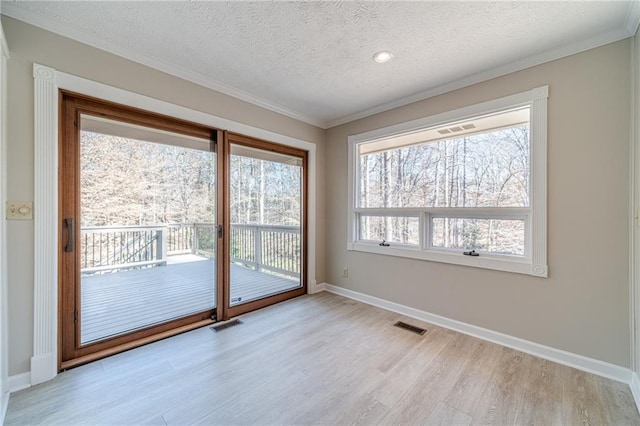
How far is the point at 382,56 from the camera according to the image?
2223 mm

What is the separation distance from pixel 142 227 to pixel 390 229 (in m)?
2.75

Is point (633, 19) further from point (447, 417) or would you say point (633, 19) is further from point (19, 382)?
point (19, 382)

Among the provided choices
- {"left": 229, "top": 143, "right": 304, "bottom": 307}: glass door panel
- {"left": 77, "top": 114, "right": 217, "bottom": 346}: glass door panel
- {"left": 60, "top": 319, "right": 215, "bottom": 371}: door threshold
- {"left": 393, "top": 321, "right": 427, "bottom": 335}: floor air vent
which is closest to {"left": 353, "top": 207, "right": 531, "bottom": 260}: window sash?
{"left": 393, "top": 321, "right": 427, "bottom": 335}: floor air vent

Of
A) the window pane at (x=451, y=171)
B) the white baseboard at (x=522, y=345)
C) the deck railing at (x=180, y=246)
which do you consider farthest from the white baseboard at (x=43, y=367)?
the window pane at (x=451, y=171)

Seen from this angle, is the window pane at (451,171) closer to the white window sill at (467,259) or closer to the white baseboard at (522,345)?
the white window sill at (467,259)

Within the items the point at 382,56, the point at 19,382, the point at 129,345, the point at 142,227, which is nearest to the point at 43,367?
the point at 19,382

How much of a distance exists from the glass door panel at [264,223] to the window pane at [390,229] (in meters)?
0.96

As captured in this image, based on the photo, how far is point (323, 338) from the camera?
2.48m

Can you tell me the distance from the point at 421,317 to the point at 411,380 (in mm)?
1168

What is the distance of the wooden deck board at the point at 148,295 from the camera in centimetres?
223

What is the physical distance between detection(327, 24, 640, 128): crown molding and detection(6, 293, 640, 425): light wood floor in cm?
251

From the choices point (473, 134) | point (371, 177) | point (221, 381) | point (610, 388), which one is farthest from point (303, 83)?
point (610, 388)

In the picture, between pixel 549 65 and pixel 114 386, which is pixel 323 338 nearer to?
pixel 114 386

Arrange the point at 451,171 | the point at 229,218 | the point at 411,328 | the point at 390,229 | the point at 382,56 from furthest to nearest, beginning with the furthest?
the point at 390,229
the point at 229,218
the point at 451,171
the point at 411,328
the point at 382,56
